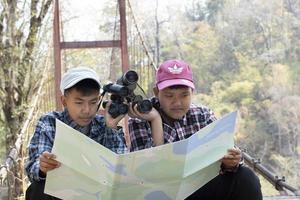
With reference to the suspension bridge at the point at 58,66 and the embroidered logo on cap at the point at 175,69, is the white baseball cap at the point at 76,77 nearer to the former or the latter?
the embroidered logo on cap at the point at 175,69

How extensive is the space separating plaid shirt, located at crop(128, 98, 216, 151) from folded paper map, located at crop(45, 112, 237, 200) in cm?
25

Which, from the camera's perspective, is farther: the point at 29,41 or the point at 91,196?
the point at 29,41

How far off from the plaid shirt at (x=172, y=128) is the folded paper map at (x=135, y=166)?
0.82 feet

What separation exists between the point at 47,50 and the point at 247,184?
3.60 meters

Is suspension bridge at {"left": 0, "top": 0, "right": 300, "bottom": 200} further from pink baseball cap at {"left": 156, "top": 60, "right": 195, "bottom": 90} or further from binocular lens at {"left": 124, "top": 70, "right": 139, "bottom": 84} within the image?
binocular lens at {"left": 124, "top": 70, "right": 139, "bottom": 84}

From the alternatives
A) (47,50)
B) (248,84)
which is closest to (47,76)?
(47,50)

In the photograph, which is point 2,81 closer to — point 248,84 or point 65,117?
point 65,117

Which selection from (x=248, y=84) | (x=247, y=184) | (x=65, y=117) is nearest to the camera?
(x=247, y=184)

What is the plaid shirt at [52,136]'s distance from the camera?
3.46 feet

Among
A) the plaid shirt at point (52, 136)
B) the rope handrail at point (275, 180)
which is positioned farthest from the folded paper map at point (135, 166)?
the rope handrail at point (275, 180)

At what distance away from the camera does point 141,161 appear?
3.04 feet

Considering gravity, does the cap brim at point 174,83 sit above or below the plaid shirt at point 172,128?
above

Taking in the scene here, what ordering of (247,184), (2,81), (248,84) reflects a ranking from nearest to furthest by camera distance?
(247,184) < (2,81) < (248,84)

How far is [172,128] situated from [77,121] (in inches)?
9.0
